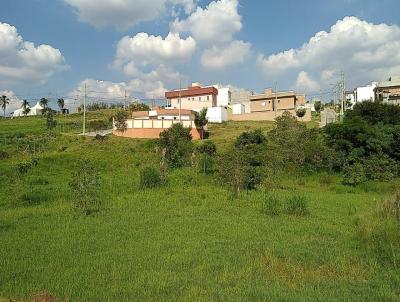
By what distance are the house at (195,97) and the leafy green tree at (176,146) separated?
102ft

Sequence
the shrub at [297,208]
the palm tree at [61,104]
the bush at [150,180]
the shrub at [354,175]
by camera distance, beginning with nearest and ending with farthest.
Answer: the shrub at [297,208] → the bush at [150,180] → the shrub at [354,175] → the palm tree at [61,104]

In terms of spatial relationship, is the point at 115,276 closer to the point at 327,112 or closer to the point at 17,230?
the point at 17,230

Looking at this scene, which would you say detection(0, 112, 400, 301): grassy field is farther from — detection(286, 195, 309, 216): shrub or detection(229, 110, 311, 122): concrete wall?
detection(229, 110, 311, 122): concrete wall

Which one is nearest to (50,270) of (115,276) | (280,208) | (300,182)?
(115,276)

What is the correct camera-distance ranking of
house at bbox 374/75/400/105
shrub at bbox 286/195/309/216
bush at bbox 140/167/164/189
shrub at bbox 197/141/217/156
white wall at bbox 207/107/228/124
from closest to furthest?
shrub at bbox 286/195/309/216, bush at bbox 140/167/164/189, shrub at bbox 197/141/217/156, house at bbox 374/75/400/105, white wall at bbox 207/107/228/124

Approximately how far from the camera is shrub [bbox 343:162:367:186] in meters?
28.0

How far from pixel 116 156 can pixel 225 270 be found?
3246cm

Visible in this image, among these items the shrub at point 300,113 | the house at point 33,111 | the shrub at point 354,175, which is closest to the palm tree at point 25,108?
the house at point 33,111

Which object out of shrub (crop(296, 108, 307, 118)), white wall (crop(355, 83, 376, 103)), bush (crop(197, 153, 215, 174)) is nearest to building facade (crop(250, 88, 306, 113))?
shrub (crop(296, 108, 307, 118))

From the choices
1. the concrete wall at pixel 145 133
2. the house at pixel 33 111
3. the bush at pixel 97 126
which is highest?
the house at pixel 33 111

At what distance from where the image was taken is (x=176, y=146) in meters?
41.3

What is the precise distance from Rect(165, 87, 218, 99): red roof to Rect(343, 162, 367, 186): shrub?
4947 centimetres

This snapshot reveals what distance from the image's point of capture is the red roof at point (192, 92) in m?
76.6

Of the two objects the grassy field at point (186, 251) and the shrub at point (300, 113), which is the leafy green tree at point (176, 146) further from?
the shrub at point (300, 113)
